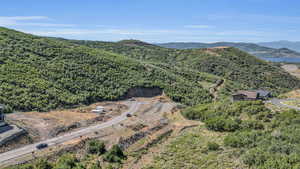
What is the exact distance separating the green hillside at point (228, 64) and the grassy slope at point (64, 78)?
26.2m

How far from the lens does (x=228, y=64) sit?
9662 cm

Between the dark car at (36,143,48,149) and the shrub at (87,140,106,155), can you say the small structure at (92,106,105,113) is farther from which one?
the dark car at (36,143,48,149)

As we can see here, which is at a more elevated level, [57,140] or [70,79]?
[70,79]

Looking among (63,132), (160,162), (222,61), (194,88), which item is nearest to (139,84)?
(194,88)

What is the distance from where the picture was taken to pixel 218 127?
95.7ft

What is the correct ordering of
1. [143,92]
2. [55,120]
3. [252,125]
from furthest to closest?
[143,92] < [55,120] < [252,125]

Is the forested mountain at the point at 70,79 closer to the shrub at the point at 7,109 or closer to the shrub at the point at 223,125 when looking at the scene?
the shrub at the point at 7,109

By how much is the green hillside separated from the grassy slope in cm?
2622

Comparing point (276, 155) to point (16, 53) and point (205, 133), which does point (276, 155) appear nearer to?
point (205, 133)

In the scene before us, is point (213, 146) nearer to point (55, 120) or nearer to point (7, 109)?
point (55, 120)

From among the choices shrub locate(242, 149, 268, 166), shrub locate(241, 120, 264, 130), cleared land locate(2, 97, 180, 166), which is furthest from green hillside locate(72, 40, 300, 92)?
shrub locate(242, 149, 268, 166)

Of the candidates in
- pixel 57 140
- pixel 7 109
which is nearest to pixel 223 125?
pixel 57 140

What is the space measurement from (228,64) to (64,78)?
67.4 metres

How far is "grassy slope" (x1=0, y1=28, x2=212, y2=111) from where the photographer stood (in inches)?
1551
